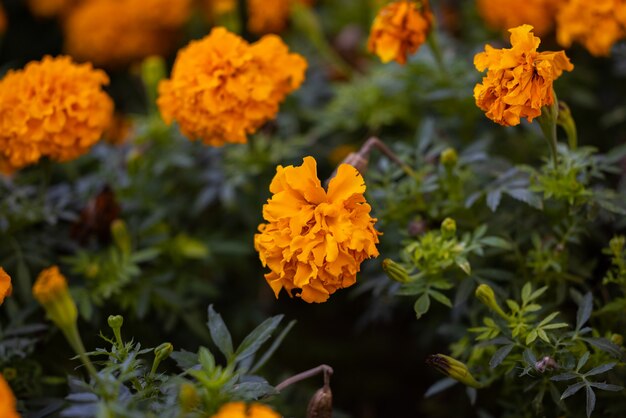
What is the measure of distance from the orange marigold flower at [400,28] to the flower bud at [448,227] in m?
0.37

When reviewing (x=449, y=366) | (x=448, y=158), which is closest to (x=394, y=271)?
(x=449, y=366)

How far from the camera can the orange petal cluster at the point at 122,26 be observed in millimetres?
2299

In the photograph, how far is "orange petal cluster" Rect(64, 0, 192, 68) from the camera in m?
2.30

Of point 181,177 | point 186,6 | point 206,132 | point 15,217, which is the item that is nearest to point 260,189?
point 181,177

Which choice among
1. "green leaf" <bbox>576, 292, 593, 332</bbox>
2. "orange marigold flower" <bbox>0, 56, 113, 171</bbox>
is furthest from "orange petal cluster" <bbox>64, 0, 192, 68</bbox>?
"green leaf" <bbox>576, 292, 593, 332</bbox>

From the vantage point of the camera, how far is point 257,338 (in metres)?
1.09

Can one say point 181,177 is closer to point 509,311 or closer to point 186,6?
point 186,6

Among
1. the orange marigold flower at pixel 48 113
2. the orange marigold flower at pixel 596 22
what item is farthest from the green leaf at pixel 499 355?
the orange marigold flower at pixel 48 113

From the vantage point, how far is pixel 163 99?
1.36 metres

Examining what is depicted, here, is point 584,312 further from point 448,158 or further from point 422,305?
point 448,158

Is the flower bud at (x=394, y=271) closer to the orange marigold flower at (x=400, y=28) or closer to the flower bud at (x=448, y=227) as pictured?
the flower bud at (x=448, y=227)

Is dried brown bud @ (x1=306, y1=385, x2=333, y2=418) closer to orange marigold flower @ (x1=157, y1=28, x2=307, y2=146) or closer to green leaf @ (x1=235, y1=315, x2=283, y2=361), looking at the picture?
green leaf @ (x1=235, y1=315, x2=283, y2=361)

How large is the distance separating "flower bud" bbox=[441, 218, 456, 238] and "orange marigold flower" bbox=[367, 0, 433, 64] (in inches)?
14.7

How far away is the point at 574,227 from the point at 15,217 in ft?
3.89
